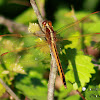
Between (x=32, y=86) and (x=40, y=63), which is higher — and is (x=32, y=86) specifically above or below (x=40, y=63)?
below

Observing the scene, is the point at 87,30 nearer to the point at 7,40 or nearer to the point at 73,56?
the point at 73,56

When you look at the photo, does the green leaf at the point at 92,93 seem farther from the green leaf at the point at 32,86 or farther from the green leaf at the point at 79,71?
the green leaf at the point at 32,86

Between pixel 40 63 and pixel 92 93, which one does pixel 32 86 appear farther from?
pixel 92 93

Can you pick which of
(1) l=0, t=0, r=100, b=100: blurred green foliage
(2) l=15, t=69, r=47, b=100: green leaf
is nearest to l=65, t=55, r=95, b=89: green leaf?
(1) l=0, t=0, r=100, b=100: blurred green foliage

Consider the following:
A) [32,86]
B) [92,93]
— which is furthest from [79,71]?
[32,86]

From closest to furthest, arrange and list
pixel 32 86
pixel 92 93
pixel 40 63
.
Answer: pixel 92 93, pixel 40 63, pixel 32 86

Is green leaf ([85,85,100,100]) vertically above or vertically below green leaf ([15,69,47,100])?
below

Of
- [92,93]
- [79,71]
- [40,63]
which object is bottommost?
[92,93]

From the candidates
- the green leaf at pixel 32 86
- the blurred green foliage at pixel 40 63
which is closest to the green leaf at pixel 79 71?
the blurred green foliage at pixel 40 63

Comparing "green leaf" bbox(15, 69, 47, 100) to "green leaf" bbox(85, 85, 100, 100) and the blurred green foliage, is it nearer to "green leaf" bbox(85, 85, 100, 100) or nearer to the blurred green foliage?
the blurred green foliage

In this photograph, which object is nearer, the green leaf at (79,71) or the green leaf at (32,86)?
the green leaf at (79,71)

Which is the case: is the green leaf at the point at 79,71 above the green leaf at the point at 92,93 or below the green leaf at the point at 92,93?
above
